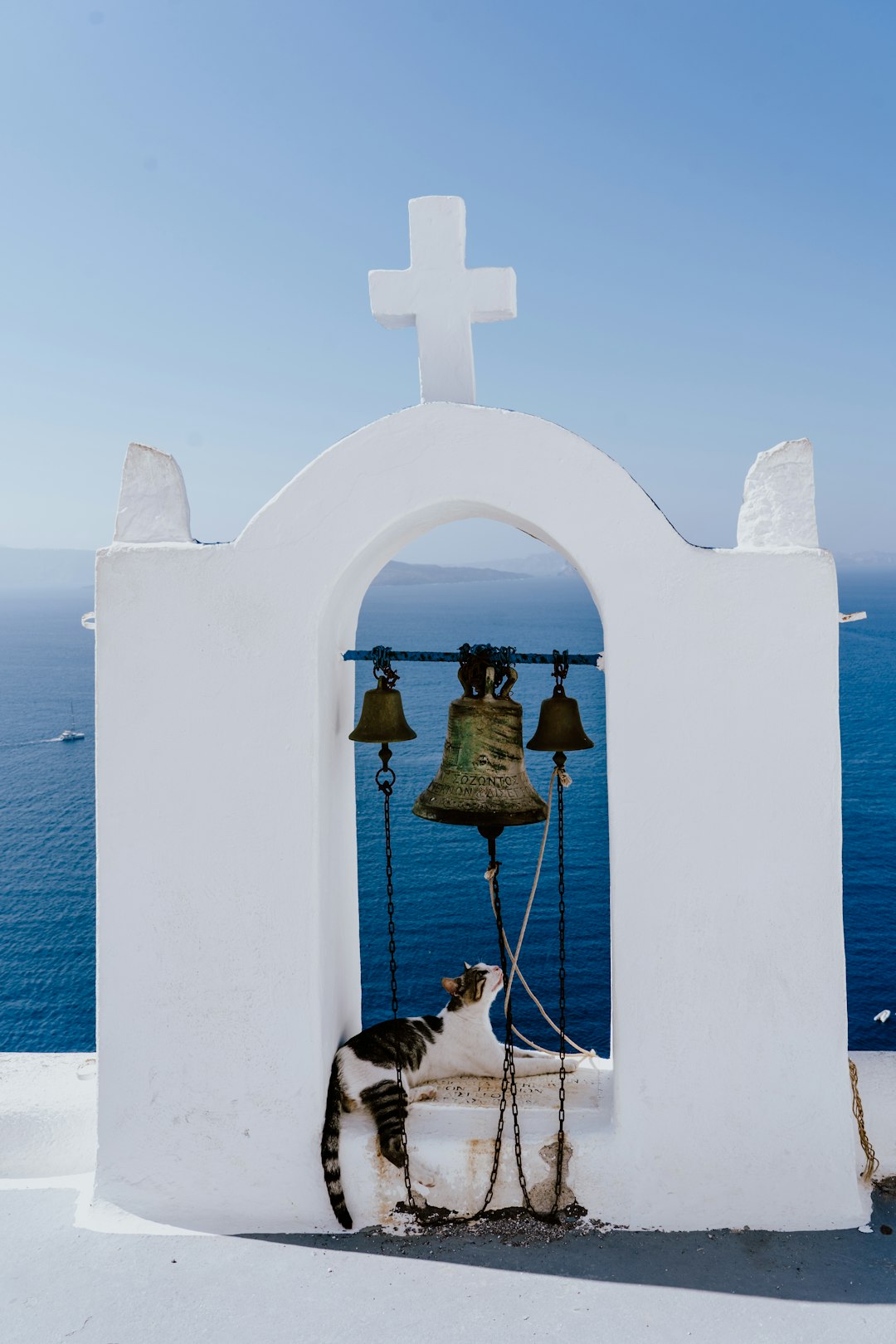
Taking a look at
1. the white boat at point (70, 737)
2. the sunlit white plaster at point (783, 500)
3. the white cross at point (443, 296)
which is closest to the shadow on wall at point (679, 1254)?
the sunlit white plaster at point (783, 500)

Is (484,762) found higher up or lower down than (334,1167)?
higher up

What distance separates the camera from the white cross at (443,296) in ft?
12.5

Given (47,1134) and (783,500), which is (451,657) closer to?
(783,500)

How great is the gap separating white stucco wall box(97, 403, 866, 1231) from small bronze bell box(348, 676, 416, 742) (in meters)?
0.24

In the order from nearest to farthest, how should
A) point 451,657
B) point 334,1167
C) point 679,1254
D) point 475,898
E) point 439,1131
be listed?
1. point 679,1254
2. point 334,1167
3. point 439,1131
4. point 451,657
5. point 475,898

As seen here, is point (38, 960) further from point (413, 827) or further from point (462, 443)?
point (462, 443)

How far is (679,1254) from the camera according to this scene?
11.6 ft

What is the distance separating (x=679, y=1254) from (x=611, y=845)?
144 centimetres

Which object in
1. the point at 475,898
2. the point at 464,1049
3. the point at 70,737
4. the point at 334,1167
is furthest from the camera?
the point at 70,737

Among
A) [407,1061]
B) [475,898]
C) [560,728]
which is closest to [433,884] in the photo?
[475,898]

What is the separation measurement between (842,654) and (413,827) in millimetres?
58817

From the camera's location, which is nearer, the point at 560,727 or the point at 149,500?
the point at 149,500

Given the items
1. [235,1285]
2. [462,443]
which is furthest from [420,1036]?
[462,443]

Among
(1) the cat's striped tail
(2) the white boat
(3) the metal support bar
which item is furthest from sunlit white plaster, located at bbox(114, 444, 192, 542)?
(2) the white boat
